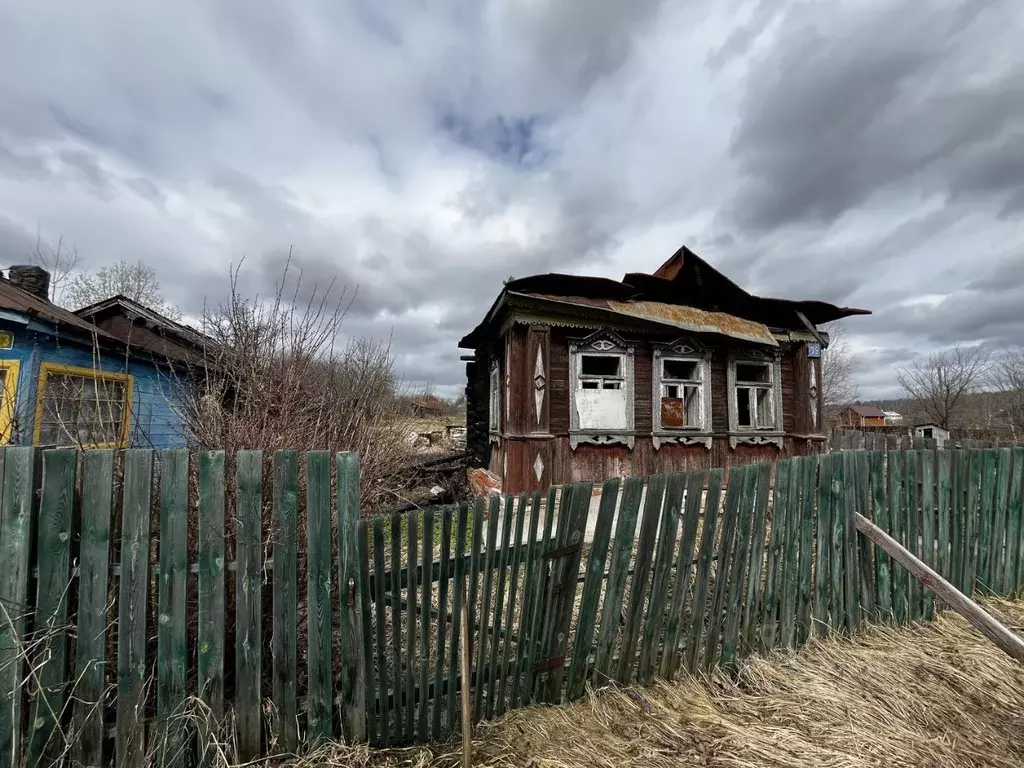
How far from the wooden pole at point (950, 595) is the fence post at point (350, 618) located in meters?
4.00

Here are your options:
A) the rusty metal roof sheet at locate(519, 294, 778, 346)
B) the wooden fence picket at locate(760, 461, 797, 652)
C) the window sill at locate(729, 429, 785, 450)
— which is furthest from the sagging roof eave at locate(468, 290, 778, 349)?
the wooden fence picket at locate(760, 461, 797, 652)

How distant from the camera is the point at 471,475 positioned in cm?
1128

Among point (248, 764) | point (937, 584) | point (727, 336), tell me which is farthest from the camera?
point (727, 336)

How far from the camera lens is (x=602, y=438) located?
8.82m

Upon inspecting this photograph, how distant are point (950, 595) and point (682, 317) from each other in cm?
654

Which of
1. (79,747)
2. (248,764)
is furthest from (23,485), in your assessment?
(248,764)

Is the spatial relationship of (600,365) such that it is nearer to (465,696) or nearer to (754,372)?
(754,372)

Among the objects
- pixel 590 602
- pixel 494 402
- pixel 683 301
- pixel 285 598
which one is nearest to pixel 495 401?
pixel 494 402

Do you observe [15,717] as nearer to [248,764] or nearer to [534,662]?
[248,764]

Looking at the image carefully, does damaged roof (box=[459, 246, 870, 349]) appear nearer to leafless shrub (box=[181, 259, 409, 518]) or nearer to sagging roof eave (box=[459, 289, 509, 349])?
sagging roof eave (box=[459, 289, 509, 349])

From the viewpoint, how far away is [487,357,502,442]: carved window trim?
10.1 m

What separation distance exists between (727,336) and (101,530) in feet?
31.8

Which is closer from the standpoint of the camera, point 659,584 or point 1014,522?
point 659,584

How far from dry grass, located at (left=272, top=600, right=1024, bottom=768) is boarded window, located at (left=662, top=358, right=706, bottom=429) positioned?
20.0ft
